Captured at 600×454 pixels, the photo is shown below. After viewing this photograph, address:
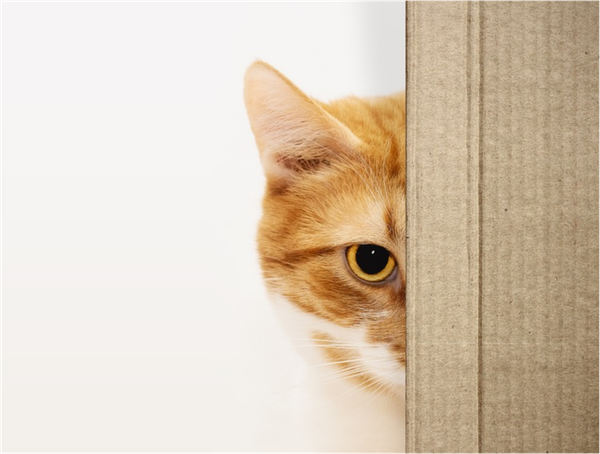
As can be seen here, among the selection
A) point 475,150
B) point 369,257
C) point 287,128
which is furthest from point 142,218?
point 475,150

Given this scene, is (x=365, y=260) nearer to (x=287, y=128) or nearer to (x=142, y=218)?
(x=287, y=128)

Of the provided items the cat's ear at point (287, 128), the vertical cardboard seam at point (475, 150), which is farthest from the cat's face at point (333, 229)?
the vertical cardboard seam at point (475, 150)

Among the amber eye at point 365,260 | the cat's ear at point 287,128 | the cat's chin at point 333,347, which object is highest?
the cat's ear at point 287,128

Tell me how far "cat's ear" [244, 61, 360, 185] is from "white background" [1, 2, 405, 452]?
0.03 metres

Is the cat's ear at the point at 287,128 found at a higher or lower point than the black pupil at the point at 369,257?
higher

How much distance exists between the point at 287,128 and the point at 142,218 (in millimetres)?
296

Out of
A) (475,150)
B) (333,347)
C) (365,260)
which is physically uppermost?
(475,150)

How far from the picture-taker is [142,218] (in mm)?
864

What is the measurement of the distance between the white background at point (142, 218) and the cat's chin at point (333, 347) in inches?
1.5

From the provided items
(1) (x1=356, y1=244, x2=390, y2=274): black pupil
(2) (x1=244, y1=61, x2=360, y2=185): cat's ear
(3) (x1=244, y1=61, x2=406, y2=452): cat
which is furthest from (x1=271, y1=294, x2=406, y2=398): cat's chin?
(2) (x1=244, y1=61, x2=360, y2=185): cat's ear

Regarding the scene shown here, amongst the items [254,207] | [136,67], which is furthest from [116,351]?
[136,67]

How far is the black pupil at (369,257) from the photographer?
878 millimetres

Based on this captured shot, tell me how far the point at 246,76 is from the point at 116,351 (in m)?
0.52

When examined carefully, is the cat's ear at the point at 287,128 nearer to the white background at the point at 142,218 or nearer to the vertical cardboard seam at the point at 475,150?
the white background at the point at 142,218
